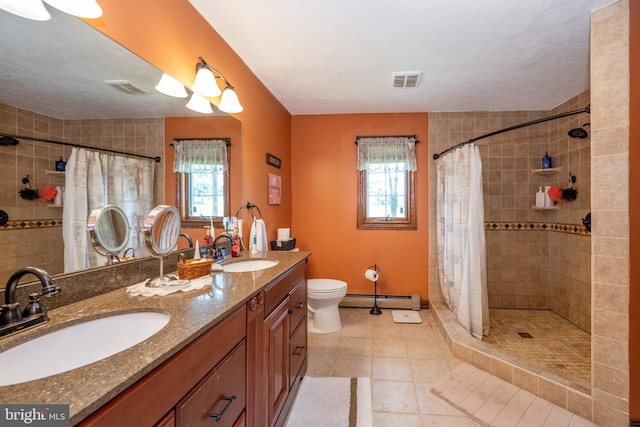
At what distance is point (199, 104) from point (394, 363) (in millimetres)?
2232

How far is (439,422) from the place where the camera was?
1580mm

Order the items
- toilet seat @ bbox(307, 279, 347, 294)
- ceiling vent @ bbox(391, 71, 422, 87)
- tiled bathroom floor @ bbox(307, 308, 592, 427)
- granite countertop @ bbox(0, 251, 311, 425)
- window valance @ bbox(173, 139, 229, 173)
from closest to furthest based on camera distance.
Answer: granite countertop @ bbox(0, 251, 311, 425) < window valance @ bbox(173, 139, 229, 173) < tiled bathroom floor @ bbox(307, 308, 592, 427) < ceiling vent @ bbox(391, 71, 422, 87) < toilet seat @ bbox(307, 279, 347, 294)

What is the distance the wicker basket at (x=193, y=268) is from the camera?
128cm

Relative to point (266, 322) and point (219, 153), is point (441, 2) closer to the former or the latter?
point (219, 153)

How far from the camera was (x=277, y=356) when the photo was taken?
1408mm

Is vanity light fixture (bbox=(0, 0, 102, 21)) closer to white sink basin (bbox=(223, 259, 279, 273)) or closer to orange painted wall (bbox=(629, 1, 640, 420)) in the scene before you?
white sink basin (bbox=(223, 259, 279, 273))

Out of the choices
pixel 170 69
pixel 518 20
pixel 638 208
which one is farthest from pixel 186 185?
pixel 638 208

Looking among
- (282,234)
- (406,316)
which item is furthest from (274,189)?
(406,316)

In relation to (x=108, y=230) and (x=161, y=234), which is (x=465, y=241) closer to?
(x=161, y=234)

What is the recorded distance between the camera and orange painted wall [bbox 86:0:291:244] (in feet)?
3.96

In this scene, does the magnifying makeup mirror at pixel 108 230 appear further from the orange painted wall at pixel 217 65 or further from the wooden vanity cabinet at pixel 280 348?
the wooden vanity cabinet at pixel 280 348

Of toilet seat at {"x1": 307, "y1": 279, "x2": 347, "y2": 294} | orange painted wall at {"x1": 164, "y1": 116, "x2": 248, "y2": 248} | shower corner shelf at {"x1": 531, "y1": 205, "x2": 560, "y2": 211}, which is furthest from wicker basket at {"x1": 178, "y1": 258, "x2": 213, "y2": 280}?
shower corner shelf at {"x1": 531, "y1": 205, "x2": 560, "y2": 211}

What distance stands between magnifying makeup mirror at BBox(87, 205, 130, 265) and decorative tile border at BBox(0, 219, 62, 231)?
10 cm

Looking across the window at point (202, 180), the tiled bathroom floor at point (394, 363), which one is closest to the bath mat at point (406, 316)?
the tiled bathroom floor at point (394, 363)
